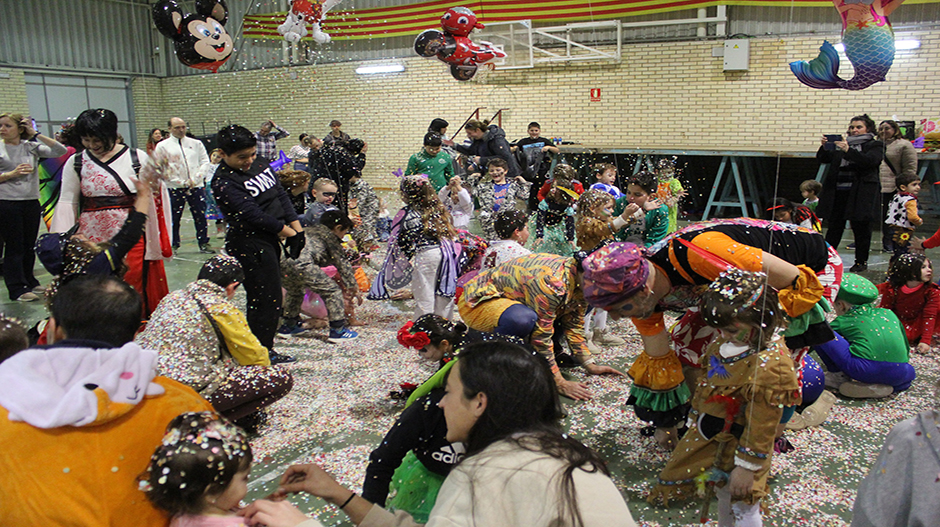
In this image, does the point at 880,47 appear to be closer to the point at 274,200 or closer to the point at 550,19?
the point at 274,200

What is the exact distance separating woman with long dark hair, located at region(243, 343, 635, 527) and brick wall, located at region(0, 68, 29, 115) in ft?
55.4

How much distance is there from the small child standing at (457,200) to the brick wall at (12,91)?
44.1 feet

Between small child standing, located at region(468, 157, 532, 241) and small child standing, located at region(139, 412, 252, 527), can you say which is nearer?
small child standing, located at region(139, 412, 252, 527)

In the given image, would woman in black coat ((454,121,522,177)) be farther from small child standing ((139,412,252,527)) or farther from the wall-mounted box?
small child standing ((139,412,252,527))

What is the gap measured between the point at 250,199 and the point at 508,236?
5.23 ft

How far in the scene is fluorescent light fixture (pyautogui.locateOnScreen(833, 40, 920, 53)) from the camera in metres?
2.54

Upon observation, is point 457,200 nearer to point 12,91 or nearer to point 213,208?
point 213,208

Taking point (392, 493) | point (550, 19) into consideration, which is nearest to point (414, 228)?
point (392, 493)

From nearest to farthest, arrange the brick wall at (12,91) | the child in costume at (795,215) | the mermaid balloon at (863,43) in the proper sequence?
1. the mermaid balloon at (863,43)
2. the child in costume at (795,215)
3. the brick wall at (12,91)

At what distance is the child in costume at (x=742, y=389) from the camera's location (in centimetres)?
197

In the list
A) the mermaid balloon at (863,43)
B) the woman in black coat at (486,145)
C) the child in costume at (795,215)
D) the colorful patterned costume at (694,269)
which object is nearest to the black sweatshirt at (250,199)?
the colorful patterned costume at (694,269)

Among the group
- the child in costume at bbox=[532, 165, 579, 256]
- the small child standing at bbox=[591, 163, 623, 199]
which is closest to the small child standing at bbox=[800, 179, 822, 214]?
the small child standing at bbox=[591, 163, 623, 199]

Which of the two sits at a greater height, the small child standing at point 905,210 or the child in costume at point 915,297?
the small child standing at point 905,210

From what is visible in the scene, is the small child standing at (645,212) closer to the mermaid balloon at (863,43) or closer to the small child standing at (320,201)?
the mermaid balloon at (863,43)
